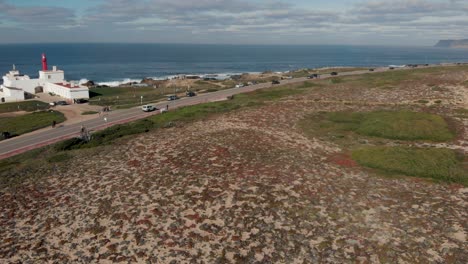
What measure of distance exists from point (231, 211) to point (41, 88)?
308ft

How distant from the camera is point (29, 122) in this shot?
58.2 metres

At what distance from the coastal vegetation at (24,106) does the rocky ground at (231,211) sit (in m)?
51.9

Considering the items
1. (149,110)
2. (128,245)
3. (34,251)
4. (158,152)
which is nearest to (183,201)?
(128,245)

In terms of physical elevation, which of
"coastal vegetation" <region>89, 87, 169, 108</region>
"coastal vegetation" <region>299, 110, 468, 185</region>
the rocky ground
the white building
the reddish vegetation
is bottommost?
the rocky ground

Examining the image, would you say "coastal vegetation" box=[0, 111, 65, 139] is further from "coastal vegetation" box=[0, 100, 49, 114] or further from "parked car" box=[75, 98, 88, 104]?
"parked car" box=[75, 98, 88, 104]

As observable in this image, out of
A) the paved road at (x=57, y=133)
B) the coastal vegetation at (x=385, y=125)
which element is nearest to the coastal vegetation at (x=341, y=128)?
the coastal vegetation at (x=385, y=125)

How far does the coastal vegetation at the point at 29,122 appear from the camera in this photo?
53.6 m

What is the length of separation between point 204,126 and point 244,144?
372 inches

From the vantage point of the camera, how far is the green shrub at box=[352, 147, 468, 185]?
25984 millimetres

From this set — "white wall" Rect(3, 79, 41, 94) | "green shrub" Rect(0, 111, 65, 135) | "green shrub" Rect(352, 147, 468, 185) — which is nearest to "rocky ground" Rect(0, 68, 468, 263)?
"green shrub" Rect(352, 147, 468, 185)

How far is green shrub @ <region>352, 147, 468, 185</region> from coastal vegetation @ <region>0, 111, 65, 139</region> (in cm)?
4577

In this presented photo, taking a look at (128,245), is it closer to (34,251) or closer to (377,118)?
(34,251)

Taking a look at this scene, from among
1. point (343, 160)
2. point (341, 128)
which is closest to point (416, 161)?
point (343, 160)

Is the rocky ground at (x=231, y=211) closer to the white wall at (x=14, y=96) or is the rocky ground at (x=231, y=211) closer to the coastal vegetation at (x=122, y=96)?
the coastal vegetation at (x=122, y=96)
